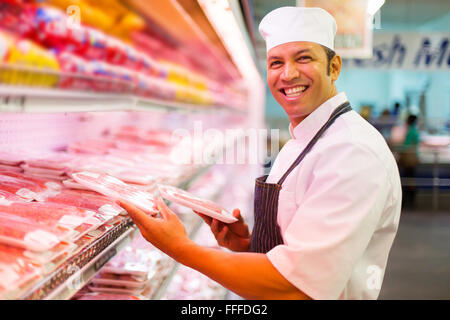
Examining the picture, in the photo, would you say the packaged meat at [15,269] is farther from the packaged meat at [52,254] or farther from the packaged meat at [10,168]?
the packaged meat at [10,168]

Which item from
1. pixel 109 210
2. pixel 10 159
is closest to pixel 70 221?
pixel 109 210

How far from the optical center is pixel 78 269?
990mm

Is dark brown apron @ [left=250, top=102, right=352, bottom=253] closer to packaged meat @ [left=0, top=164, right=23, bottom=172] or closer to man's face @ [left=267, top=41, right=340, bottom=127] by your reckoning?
man's face @ [left=267, top=41, right=340, bottom=127]

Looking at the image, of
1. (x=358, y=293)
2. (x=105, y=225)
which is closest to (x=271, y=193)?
(x=358, y=293)

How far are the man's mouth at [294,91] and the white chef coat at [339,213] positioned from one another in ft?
0.62

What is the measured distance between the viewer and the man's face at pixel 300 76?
48.5 inches

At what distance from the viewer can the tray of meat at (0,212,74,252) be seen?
935 millimetres

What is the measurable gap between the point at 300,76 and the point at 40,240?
0.79 m

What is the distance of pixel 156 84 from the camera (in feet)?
Answer: 8.27

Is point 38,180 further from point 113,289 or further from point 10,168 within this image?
point 113,289

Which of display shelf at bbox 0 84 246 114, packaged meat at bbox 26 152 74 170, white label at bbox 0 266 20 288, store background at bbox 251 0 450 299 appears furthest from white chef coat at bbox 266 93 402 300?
store background at bbox 251 0 450 299

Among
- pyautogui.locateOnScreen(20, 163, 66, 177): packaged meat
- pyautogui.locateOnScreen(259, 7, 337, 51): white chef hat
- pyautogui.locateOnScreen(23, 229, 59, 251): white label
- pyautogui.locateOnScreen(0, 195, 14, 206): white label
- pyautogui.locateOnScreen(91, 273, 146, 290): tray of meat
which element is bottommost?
pyautogui.locateOnScreen(91, 273, 146, 290): tray of meat

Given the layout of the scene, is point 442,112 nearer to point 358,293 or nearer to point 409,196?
point 409,196

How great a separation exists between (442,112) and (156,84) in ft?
41.7
